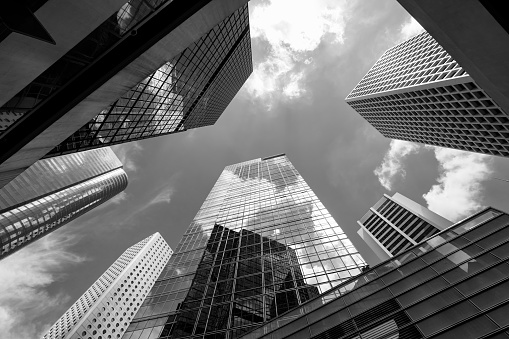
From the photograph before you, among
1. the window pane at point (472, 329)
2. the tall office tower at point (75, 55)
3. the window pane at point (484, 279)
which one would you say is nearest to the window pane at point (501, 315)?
the window pane at point (472, 329)

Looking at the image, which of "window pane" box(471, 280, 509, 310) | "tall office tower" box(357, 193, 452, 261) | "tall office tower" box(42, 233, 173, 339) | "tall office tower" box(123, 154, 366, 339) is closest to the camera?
"window pane" box(471, 280, 509, 310)

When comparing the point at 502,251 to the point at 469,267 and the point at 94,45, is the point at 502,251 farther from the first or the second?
the point at 94,45

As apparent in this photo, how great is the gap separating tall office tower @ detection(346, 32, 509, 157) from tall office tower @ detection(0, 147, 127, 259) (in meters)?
124

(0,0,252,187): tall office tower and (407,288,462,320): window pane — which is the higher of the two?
(0,0,252,187): tall office tower

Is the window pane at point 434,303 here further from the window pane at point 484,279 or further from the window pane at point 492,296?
the window pane at point 492,296

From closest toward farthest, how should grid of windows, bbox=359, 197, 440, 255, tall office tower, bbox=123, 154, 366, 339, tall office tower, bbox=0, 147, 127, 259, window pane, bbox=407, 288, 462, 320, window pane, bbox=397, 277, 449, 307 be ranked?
window pane, bbox=407, 288, 462, 320, window pane, bbox=397, 277, 449, 307, tall office tower, bbox=123, 154, 366, 339, tall office tower, bbox=0, 147, 127, 259, grid of windows, bbox=359, 197, 440, 255

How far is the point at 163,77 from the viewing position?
34438 mm

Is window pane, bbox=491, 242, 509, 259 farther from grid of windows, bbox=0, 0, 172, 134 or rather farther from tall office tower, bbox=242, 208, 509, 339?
grid of windows, bbox=0, 0, 172, 134

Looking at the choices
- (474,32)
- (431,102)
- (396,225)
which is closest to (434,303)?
(474,32)

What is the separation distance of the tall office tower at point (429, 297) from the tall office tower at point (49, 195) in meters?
103

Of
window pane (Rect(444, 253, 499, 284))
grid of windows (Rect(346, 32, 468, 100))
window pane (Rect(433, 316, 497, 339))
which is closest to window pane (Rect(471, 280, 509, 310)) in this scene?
window pane (Rect(433, 316, 497, 339))

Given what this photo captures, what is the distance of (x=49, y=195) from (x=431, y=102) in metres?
136

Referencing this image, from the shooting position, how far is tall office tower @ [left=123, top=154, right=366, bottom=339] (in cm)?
2775

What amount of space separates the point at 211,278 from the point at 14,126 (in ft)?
94.2
